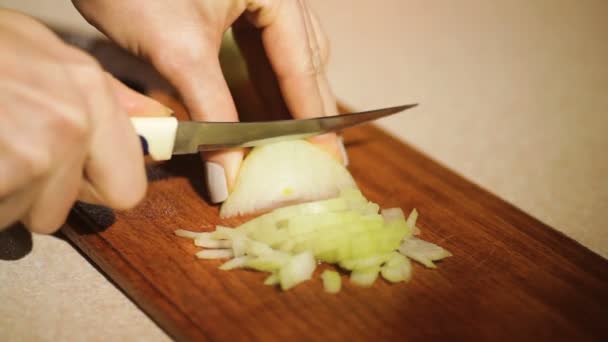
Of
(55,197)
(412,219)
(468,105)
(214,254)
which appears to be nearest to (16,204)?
(55,197)

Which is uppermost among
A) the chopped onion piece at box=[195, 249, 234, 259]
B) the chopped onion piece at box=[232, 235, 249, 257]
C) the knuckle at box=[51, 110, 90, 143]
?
the knuckle at box=[51, 110, 90, 143]

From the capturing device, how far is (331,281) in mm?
984

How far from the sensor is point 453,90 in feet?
6.66

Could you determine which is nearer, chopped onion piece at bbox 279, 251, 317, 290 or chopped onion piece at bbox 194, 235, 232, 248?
chopped onion piece at bbox 279, 251, 317, 290

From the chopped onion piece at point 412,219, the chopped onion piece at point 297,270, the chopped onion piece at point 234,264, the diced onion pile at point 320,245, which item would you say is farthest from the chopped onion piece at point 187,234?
the chopped onion piece at point 412,219

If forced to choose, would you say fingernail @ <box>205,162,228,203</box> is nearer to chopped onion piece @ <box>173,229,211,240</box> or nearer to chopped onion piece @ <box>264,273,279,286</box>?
chopped onion piece @ <box>173,229,211,240</box>

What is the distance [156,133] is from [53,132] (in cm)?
23

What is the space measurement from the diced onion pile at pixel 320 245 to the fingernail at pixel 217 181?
0.10 metres

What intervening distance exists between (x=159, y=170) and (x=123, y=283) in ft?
1.31

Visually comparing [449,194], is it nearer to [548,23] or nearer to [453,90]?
[453,90]

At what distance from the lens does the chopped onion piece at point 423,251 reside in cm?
107

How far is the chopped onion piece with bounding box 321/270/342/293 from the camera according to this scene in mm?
977

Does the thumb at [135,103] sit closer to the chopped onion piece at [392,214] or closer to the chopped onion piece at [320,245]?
the chopped onion piece at [320,245]

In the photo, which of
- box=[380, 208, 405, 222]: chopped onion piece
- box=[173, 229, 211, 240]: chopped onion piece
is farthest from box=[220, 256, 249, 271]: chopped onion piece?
box=[380, 208, 405, 222]: chopped onion piece
